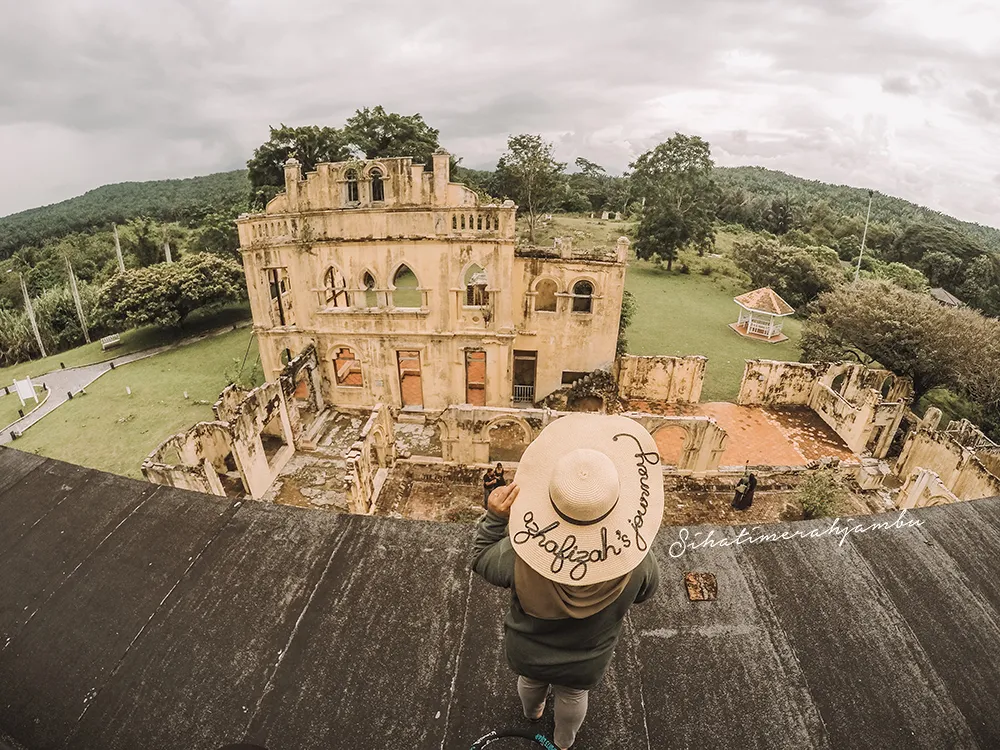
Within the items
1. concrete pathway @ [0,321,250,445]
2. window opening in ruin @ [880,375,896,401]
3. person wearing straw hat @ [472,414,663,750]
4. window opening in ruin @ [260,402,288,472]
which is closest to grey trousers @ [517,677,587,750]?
person wearing straw hat @ [472,414,663,750]

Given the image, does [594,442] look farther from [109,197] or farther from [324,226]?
[109,197]

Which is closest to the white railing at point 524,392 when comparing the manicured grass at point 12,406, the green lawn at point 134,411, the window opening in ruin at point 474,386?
the window opening in ruin at point 474,386

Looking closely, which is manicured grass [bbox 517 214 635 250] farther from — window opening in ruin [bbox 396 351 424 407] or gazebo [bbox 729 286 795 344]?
window opening in ruin [bbox 396 351 424 407]

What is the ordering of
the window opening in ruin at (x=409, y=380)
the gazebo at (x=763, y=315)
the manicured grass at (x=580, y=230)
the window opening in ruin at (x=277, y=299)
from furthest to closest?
the manicured grass at (x=580, y=230) → the gazebo at (x=763, y=315) → the window opening in ruin at (x=409, y=380) → the window opening in ruin at (x=277, y=299)

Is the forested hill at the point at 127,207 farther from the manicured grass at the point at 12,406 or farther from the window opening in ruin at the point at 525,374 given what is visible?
the window opening in ruin at the point at 525,374

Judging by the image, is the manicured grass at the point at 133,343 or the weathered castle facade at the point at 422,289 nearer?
the weathered castle facade at the point at 422,289

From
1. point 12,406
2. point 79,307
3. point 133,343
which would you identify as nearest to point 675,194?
point 133,343

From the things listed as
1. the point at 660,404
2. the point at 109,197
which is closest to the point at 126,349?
the point at 660,404
